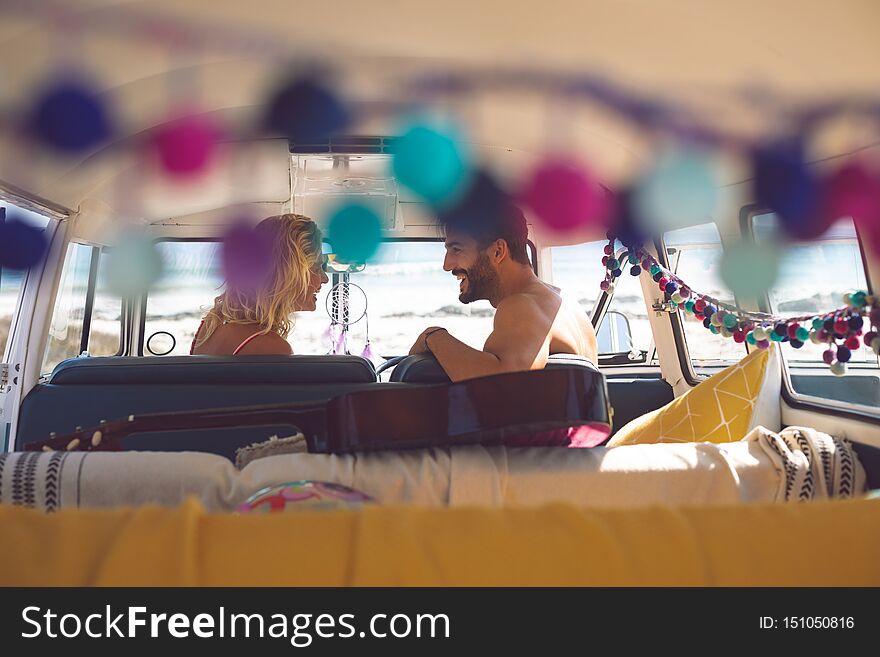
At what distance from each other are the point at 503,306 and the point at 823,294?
112 cm

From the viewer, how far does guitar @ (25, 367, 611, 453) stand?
3.49 feet

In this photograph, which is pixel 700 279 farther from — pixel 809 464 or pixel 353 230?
pixel 809 464

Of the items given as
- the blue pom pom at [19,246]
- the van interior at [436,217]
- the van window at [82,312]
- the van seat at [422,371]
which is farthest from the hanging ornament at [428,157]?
the van window at [82,312]

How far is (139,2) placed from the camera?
2045 mm

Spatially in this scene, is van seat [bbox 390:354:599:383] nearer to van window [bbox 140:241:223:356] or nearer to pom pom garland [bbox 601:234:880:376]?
pom pom garland [bbox 601:234:880:376]

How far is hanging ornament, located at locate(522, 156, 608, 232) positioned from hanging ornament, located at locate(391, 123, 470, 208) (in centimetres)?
24

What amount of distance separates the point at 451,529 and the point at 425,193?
1.44m

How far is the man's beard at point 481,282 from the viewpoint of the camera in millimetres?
2848

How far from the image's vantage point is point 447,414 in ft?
3.54

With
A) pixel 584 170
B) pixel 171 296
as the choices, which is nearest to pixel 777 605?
pixel 584 170

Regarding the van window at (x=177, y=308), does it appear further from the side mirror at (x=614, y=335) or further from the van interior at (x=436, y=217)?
the side mirror at (x=614, y=335)

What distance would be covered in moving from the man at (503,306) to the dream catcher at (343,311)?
244 centimetres

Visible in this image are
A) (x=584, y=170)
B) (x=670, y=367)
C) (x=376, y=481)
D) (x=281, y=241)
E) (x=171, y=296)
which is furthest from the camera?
(x=171, y=296)

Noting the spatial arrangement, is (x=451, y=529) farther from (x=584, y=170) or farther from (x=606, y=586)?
(x=584, y=170)
